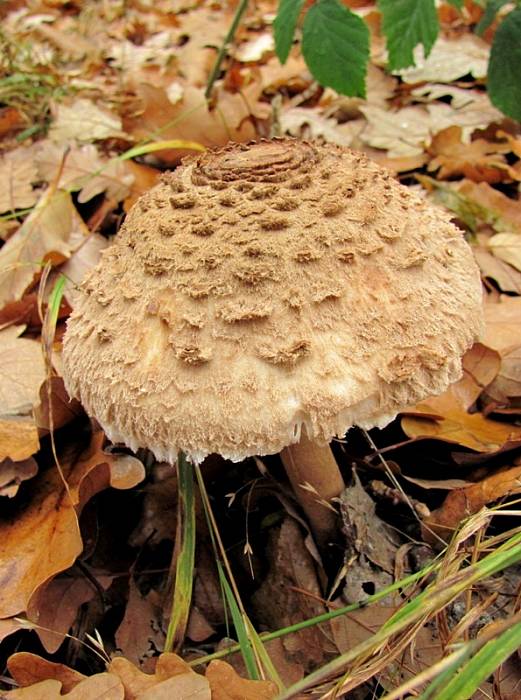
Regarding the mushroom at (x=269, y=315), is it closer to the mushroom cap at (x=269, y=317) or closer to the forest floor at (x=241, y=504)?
the mushroom cap at (x=269, y=317)

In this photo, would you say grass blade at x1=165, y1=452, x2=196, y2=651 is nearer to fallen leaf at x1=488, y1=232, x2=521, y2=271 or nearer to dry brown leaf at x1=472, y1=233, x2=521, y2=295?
dry brown leaf at x1=472, y1=233, x2=521, y2=295

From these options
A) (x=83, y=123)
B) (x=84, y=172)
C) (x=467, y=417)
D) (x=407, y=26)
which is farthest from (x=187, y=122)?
(x=467, y=417)

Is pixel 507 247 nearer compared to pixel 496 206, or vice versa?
pixel 507 247

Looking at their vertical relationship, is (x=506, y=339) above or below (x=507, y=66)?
below

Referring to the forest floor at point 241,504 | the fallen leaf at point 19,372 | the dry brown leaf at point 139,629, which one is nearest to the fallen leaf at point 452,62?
the forest floor at point 241,504

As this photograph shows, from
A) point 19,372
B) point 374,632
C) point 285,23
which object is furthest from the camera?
point 285,23

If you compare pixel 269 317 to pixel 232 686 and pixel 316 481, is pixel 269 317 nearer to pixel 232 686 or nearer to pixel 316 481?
pixel 316 481

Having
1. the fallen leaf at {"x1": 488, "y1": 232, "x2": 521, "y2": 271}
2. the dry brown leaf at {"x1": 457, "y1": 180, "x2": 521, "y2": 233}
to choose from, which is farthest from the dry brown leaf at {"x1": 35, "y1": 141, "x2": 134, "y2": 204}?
the fallen leaf at {"x1": 488, "y1": 232, "x2": 521, "y2": 271}
